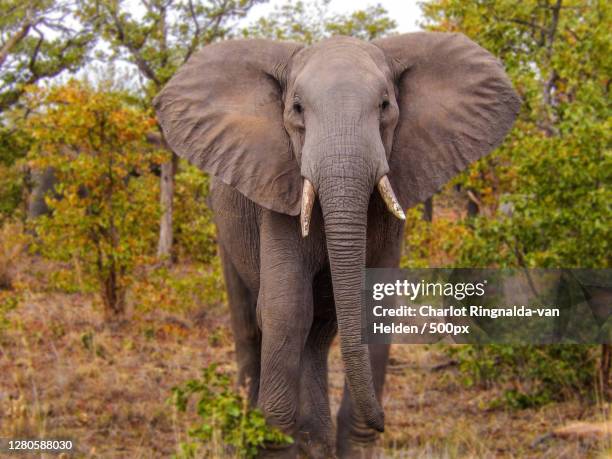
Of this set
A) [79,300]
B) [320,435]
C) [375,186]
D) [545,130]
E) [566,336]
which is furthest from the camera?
[79,300]

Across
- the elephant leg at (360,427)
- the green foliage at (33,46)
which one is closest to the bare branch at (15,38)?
the green foliage at (33,46)

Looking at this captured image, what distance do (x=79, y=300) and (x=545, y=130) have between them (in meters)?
6.00

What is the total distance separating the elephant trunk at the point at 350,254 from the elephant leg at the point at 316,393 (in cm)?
150

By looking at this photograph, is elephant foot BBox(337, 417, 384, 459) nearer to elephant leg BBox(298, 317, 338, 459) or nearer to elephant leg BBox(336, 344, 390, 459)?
elephant leg BBox(336, 344, 390, 459)

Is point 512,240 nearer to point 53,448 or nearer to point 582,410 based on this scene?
point 582,410

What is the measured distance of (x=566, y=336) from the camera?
6.79 meters

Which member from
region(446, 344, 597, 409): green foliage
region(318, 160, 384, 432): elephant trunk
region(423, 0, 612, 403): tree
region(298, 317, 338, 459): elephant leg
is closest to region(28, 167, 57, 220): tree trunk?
region(423, 0, 612, 403): tree

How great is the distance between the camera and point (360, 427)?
530cm

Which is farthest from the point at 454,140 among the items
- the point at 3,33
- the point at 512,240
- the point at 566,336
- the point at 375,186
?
the point at 3,33

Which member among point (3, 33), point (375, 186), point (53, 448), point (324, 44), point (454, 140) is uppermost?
point (3, 33)

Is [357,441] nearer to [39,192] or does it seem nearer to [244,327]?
[244,327]

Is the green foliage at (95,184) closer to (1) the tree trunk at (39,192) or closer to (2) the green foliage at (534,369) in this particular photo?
(2) the green foliage at (534,369)

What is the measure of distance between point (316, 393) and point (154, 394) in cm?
177

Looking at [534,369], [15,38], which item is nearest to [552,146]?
[534,369]
